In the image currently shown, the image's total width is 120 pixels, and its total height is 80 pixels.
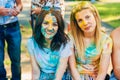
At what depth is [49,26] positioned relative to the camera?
3.71m

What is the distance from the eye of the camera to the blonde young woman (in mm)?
3734

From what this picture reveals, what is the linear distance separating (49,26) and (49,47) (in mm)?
217

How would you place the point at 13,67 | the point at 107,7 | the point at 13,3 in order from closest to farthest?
1. the point at 13,3
2. the point at 13,67
3. the point at 107,7

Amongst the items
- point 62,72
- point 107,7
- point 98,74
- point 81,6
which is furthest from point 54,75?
point 107,7

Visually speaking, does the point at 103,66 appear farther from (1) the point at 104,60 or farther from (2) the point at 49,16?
(2) the point at 49,16

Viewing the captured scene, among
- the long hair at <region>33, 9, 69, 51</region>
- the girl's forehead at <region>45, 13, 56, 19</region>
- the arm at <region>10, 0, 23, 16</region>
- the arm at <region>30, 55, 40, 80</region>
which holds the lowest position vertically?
the arm at <region>30, 55, 40, 80</region>

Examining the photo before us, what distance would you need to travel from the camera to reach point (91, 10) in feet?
12.3

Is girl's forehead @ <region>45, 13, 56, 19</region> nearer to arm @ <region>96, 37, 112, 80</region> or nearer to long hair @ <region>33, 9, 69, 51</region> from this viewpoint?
long hair @ <region>33, 9, 69, 51</region>

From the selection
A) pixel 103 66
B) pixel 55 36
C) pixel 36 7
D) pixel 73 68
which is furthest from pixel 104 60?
pixel 36 7

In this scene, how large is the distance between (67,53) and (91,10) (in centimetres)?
50

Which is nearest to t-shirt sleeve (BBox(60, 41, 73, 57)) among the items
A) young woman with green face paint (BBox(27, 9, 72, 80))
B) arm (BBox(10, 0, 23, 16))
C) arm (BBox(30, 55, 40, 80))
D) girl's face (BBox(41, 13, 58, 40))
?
young woman with green face paint (BBox(27, 9, 72, 80))

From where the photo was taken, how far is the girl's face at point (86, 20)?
372 cm

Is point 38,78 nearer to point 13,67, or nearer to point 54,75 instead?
point 54,75

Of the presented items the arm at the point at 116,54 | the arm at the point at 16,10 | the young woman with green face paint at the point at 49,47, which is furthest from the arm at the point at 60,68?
the arm at the point at 16,10
